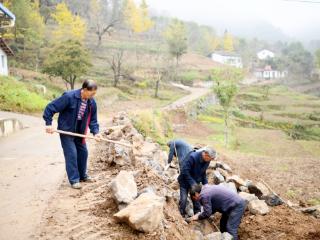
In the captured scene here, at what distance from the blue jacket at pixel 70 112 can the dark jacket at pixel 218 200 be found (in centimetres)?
244

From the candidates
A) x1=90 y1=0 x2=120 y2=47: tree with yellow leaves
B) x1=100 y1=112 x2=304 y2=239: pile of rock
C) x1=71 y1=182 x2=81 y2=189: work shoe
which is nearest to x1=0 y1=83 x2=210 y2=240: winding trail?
x1=71 y1=182 x2=81 y2=189: work shoe

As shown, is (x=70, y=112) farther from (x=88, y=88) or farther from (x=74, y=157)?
(x=74, y=157)

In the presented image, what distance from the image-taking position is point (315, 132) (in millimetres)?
33562

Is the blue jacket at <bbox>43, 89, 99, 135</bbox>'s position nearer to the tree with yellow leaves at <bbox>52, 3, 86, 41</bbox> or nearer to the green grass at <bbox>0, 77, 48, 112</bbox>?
the green grass at <bbox>0, 77, 48, 112</bbox>

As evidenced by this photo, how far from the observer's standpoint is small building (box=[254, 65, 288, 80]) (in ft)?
275

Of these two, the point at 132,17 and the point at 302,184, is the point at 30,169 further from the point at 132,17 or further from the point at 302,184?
the point at 132,17

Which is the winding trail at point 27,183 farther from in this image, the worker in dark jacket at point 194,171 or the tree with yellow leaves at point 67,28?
the tree with yellow leaves at point 67,28

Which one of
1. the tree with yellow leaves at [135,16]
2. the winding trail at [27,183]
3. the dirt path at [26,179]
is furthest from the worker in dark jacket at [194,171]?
the tree with yellow leaves at [135,16]

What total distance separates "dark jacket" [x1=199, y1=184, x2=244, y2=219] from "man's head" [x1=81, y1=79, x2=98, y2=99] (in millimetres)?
2850

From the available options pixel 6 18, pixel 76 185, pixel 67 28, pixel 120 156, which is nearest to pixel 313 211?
pixel 120 156

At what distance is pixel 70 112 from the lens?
22.2 ft

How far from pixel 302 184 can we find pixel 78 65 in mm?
21248

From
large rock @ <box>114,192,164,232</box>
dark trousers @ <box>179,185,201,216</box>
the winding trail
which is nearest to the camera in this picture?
large rock @ <box>114,192,164,232</box>

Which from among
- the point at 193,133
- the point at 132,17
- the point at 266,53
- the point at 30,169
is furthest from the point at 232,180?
the point at 266,53
